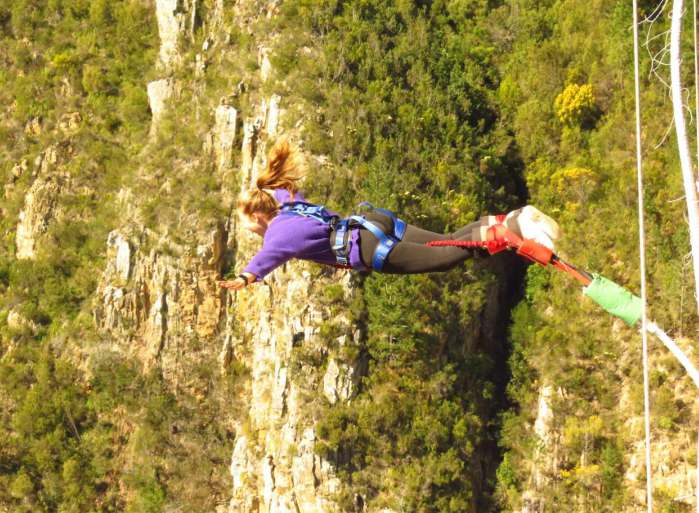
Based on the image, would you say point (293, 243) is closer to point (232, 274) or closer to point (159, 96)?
point (232, 274)

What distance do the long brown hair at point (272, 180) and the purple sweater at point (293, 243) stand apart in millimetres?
93

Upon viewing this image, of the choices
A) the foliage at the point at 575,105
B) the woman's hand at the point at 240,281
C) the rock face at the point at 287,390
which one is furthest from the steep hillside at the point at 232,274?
the woman's hand at the point at 240,281

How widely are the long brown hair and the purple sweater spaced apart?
0.09 metres

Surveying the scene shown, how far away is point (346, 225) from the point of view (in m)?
6.39

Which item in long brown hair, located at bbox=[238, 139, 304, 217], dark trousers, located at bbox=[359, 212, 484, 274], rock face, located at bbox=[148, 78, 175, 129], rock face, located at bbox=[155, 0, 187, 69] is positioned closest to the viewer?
dark trousers, located at bbox=[359, 212, 484, 274]

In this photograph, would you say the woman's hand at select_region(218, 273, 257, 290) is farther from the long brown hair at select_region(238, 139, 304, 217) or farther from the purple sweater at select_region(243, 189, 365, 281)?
the long brown hair at select_region(238, 139, 304, 217)

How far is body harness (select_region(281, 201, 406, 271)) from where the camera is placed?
626 cm

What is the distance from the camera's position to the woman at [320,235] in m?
6.13

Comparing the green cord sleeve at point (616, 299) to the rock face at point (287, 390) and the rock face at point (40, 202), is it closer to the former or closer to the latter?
the rock face at point (287, 390)

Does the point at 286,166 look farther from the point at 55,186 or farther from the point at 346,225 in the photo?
the point at 55,186

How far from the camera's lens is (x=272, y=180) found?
6.45 metres

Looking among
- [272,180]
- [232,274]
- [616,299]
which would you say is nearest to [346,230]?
[272,180]

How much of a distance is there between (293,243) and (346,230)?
1.56ft

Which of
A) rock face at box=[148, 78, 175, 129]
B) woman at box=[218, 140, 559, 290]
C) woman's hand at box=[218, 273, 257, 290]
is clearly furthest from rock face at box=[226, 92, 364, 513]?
woman's hand at box=[218, 273, 257, 290]
